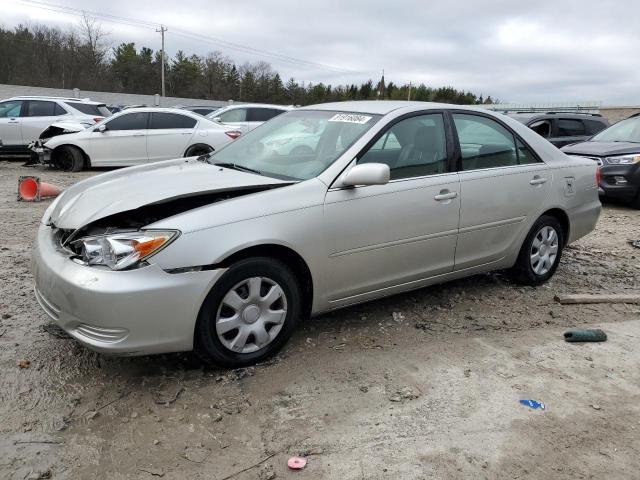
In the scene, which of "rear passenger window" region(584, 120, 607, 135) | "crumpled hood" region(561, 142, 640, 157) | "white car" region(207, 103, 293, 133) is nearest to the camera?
"crumpled hood" region(561, 142, 640, 157)

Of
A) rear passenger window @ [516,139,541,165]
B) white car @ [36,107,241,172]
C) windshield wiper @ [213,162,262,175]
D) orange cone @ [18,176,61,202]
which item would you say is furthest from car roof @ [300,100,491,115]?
white car @ [36,107,241,172]

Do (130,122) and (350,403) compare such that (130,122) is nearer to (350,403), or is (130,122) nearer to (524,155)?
(524,155)

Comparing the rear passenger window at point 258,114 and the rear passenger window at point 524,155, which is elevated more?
the rear passenger window at point 258,114

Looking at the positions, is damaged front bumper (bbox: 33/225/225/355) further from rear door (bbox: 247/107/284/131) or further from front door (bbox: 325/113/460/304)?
rear door (bbox: 247/107/284/131)

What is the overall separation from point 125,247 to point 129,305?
314 mm

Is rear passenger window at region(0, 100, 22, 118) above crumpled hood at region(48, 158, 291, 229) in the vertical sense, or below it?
above

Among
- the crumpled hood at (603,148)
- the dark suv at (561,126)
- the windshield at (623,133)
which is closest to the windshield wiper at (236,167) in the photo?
the crumpled hood at (603,148)

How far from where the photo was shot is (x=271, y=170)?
151 inches

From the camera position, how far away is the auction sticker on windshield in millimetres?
4004

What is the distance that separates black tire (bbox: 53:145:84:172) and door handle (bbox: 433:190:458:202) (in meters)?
9.85

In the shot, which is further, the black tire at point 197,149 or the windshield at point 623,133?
the black tire at point 197,149

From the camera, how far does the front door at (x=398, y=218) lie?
357 centimetres

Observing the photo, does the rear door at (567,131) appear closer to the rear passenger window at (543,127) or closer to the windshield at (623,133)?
the rear passenger window at (543,127)

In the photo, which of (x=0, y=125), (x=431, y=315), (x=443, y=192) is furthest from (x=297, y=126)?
(x=0, y=125)
